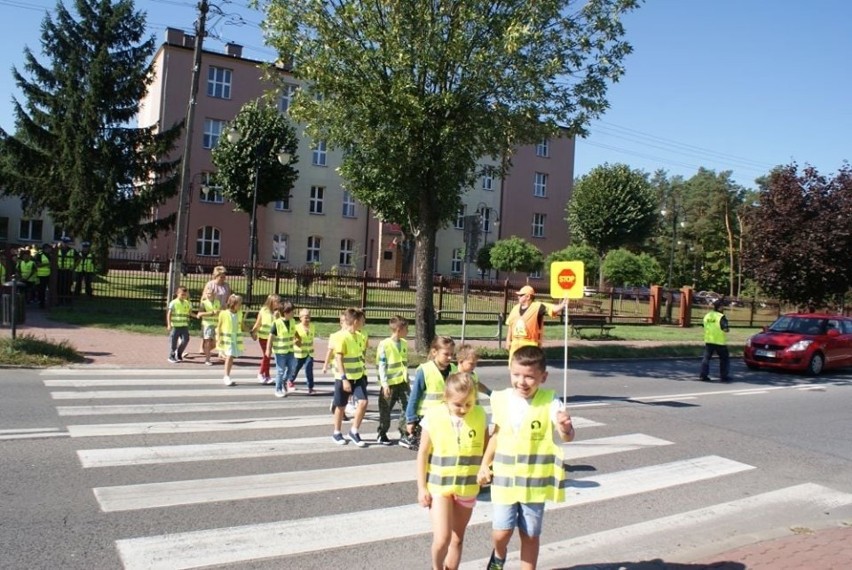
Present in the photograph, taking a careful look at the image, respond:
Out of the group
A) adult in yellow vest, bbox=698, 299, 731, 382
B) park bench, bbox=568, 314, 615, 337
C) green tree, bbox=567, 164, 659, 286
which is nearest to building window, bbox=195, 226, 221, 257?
green tree, bbox=567, 164, 659, 286

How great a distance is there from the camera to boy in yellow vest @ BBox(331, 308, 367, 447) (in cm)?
816

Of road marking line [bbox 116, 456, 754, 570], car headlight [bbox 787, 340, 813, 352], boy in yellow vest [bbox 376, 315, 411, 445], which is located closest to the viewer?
road marking line [bbox 116, 456, 754, 570]

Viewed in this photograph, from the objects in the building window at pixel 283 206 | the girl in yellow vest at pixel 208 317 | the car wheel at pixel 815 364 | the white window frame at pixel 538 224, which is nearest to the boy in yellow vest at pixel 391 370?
the girl in yellow vest at pixel 208 317

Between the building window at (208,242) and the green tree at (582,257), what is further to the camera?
the building window at (208,242)

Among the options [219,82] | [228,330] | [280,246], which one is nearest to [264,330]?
[228,330]

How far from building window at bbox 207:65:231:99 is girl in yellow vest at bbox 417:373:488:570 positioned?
1647 inches

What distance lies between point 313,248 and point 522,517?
141ft

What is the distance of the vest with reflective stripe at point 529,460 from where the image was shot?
163 inches

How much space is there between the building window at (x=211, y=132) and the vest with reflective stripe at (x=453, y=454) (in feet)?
134

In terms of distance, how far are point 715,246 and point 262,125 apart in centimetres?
5325

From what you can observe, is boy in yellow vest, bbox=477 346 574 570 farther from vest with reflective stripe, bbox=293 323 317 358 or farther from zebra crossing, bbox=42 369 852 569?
vest with reflective stripe, bbox=293 323 317 358

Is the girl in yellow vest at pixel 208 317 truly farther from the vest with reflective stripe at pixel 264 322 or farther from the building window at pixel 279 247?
the building window at pixel 279 247

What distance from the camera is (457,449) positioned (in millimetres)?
4312

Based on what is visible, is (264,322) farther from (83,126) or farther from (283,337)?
(83,126)
